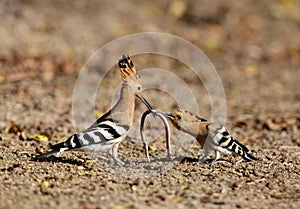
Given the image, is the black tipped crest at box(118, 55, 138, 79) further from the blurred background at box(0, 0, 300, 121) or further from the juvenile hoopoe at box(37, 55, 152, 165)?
the blurred background at box(0, 0, 300, 121)

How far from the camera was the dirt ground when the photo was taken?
611 cm

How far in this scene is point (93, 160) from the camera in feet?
23.3

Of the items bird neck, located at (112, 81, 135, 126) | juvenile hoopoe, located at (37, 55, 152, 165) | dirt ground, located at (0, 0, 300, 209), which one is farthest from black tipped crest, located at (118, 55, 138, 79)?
dirt ground, located at (0, 0, 300, 209)

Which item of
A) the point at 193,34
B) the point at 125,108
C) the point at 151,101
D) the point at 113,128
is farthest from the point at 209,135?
the point at 193,34

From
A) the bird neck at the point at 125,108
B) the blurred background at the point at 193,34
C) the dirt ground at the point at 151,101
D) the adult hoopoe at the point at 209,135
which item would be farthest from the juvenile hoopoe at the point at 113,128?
the blurred background at the point at 193,34

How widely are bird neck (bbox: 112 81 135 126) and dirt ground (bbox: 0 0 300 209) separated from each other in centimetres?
52

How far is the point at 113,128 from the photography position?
21.9ft

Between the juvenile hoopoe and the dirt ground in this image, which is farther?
the juvenile hoopoe

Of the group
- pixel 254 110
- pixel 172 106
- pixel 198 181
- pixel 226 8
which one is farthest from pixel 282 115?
pixel 226 8

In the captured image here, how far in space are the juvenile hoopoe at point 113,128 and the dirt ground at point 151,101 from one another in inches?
10.2

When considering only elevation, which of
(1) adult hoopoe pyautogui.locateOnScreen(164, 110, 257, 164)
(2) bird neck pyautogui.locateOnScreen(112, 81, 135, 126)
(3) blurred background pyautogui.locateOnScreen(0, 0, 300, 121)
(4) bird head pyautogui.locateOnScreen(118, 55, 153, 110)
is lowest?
(1) adult hoopoe pyautogui.locateOnScreen(164, 110, 257, 164)

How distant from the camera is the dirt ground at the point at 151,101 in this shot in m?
6.11

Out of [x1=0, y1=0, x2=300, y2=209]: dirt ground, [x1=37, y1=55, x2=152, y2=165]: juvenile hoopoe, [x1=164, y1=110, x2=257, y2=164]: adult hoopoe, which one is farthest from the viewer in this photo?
[x1=164, y1=110, x2=257, y2=164]: adult hoopoe

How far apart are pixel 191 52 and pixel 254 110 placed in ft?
11.5
